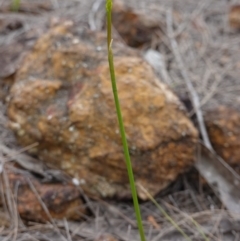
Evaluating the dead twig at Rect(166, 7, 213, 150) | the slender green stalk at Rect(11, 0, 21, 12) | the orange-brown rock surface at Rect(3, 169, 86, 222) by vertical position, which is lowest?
the orange-brown rock surface at Rect(3, 169, 86, 222)

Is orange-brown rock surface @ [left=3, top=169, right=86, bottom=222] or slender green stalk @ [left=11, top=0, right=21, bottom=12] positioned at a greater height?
slender green stalk @ [left=11, top=0, right=21, bottom=12]

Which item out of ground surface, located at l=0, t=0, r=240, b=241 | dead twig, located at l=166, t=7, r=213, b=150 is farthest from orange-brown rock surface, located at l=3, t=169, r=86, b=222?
dead twig, located at l=166, t=7, r=213, b=150

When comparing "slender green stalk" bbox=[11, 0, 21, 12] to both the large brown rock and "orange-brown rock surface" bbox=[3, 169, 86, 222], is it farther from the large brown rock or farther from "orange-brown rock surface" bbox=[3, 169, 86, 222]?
"orange-brown rock surface" bbox=[3, 169, 86, 222]

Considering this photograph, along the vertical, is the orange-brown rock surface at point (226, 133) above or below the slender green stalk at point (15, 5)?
below

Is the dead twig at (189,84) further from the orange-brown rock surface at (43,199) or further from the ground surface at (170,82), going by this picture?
the orange-brown rock surface at (43,199)

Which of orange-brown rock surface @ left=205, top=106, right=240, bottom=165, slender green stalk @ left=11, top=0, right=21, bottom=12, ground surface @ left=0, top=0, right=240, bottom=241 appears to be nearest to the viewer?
ground surface @ left=0, top=0, right=240, bottom=241

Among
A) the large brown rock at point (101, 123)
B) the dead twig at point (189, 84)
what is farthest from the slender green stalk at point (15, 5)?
the large brown rock at point (101, 123)

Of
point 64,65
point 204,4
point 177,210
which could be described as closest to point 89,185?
point 177,210
